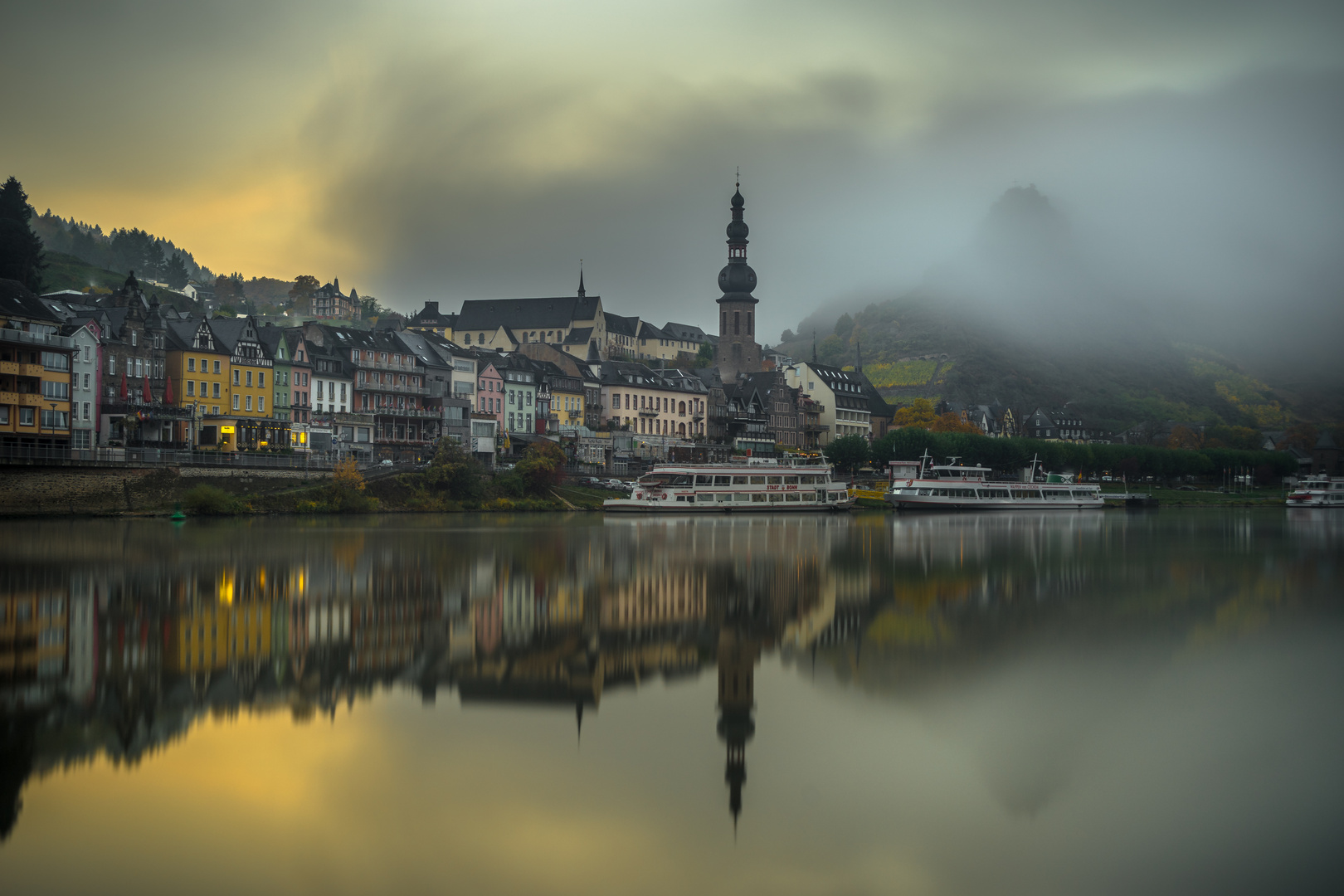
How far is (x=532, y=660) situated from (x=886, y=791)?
9088 mm

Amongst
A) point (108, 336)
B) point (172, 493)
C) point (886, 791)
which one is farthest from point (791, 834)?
point (108, 336)

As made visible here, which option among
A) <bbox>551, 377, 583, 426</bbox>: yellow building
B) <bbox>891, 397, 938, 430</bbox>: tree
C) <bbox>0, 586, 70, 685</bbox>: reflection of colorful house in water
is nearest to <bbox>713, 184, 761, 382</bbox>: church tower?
<bbox>891, 397, 938, 430</bbox>: tree

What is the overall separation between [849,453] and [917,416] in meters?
41.1

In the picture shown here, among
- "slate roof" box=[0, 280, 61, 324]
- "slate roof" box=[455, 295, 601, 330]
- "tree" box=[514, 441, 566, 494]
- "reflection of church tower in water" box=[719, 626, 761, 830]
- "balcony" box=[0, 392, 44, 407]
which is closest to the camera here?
"reflection of church tower in water" box=[719, 626, 761, 830]

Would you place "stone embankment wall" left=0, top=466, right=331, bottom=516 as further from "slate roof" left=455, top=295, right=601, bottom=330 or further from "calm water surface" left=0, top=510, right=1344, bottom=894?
"slate roof" left=455, top=295, right=601, bottom=330

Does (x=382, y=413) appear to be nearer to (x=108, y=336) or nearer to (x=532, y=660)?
(x=108, y=336)

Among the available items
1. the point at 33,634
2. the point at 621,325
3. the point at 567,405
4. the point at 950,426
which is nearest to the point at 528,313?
the point at 621,325

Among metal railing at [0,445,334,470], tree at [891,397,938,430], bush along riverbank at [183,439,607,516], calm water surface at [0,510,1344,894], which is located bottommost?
calm water surface at [0,510,1344,894]

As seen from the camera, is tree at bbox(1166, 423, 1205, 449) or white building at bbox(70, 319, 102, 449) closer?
white building at bbox(70, 319, 102, 449)

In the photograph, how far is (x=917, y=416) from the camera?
16825cm

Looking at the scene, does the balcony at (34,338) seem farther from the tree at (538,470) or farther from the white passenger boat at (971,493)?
the white passenger boat at (971,493)

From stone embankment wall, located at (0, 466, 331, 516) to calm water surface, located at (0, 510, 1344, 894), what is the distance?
1314 inches

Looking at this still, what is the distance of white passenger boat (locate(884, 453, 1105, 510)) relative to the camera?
100 m

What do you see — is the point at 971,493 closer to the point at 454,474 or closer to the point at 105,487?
the point at 454,474
